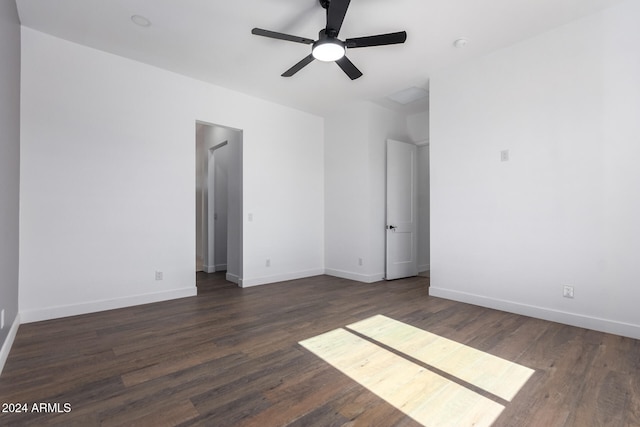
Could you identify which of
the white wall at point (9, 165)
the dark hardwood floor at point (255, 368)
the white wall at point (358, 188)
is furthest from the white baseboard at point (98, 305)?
the white wall at point (358, 188)

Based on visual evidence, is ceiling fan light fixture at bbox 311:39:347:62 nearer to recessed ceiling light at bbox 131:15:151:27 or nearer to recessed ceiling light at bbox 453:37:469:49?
recessed ceiling light at bbox 453:37:469:49

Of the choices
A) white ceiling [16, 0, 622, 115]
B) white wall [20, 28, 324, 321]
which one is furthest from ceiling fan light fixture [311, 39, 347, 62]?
white wall [20, 28, 324, 321]

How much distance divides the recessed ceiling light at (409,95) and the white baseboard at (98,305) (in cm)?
415

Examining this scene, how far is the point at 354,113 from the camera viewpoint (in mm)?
5242

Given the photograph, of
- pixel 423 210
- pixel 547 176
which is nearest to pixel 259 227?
pixel 423 210

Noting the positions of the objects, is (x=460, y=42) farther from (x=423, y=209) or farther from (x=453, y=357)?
(x=423, y=209)

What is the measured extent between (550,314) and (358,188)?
3053 mm

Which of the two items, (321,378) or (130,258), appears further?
(130,258)

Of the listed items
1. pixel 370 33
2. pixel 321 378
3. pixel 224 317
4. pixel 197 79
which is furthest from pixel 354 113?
pixel 321 378

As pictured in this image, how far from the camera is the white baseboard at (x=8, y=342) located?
84.8 inches

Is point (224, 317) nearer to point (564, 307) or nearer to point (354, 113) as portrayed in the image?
point (564, 307)

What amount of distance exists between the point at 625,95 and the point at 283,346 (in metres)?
3.73

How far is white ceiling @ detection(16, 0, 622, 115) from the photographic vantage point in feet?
9.04

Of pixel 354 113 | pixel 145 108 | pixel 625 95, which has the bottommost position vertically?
pixel 625 95
